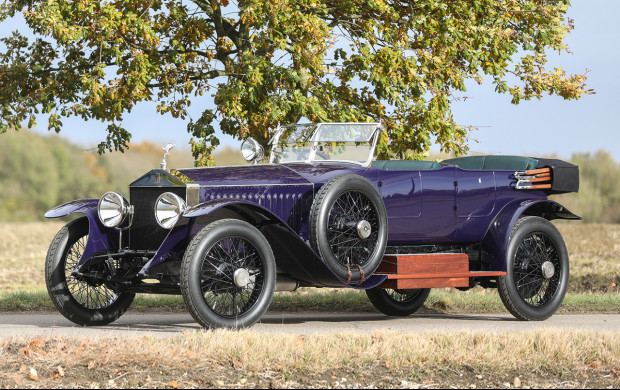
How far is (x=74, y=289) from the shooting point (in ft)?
29.3

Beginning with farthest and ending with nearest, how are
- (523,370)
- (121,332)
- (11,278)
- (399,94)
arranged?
(11,278)
(399,94)
(121,332)
(523,370)

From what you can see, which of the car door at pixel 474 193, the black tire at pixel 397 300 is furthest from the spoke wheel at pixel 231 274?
the black tire at pixel 397 300

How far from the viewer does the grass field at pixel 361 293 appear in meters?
11.5

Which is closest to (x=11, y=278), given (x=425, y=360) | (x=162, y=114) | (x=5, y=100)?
(x=5, y=100)

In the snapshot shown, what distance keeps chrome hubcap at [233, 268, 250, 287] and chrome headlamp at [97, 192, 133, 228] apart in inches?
61.6

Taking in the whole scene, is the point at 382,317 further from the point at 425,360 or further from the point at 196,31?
the point at 196,31

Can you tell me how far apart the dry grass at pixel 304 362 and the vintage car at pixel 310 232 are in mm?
1136

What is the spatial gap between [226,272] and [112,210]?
1.51 m

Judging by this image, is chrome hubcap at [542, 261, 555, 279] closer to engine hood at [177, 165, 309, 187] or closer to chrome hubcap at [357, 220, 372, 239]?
chrome hubcap at [357, 220, 372, 239]

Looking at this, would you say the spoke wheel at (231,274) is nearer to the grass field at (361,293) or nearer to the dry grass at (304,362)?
the dry grass at (304,362)

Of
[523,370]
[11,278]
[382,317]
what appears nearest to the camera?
[523,370]

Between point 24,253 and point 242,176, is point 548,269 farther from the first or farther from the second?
point 24,253

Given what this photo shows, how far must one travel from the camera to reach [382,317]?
1054cm

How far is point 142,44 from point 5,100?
2.91 metres
